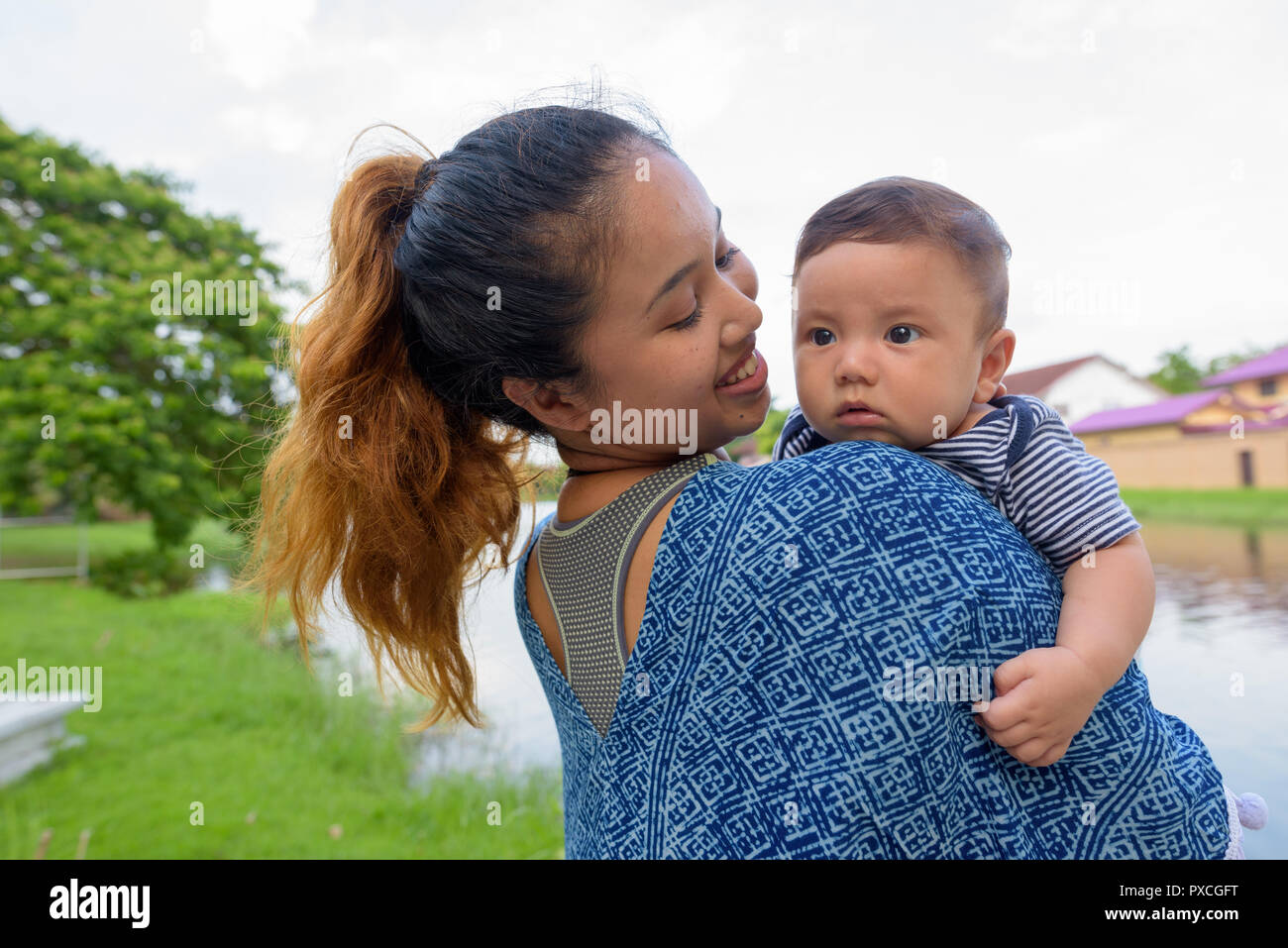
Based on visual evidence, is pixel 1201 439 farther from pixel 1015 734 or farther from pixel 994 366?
pixel 1015 734

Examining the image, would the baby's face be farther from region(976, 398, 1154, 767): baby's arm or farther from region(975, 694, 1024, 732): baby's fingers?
region(975, 694, 1024, 732): baby's fingers

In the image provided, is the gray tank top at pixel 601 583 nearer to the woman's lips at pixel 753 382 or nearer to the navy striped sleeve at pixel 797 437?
the woman's lips at pixel 753 382

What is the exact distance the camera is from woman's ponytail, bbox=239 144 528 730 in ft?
3.82

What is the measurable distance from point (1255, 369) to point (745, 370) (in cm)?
448

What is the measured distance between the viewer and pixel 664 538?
→ 0.91 m

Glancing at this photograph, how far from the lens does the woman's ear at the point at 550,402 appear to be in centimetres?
104

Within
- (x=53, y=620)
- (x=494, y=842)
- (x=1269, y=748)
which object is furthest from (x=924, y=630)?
(x=53, y=620)

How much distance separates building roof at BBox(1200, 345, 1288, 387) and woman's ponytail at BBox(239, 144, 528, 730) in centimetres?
434

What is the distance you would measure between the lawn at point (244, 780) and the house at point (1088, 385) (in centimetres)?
→ 287

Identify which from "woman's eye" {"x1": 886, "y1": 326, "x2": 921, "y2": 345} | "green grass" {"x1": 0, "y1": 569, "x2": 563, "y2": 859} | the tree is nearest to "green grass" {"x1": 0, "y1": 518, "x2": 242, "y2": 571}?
the tree

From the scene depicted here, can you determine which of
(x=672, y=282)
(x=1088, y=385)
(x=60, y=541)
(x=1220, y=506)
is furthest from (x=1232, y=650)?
(x=60, y=541)

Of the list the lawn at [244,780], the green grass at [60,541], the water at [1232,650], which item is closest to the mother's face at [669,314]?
the water at [1232,650]

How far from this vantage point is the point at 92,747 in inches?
193

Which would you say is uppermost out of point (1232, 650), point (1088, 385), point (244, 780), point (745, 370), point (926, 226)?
point (1088, 385)
